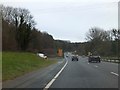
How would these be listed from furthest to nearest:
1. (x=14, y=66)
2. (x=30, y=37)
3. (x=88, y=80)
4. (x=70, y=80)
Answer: (x=30, y=37) < (x=14, y=66) < (x=70, y=80) < (x=88, y=80)

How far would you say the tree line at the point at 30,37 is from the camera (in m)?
95.0

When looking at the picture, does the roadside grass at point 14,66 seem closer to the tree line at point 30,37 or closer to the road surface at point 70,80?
the road surface at point 70,80

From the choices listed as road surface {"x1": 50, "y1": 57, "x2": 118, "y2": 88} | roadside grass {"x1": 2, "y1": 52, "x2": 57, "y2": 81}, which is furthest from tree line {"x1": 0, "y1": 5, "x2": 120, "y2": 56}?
road surface {"x1": 50, "y1": 57, "x2": 118, "y2": 88}

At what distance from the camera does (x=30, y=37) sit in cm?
11312

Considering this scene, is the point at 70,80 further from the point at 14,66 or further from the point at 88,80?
the point at 14,66

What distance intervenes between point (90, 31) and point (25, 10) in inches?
1950

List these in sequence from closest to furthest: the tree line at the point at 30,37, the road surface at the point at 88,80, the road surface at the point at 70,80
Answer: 1. the road surface at the point at 88,80
2. the road surface at the point at 70,80
3. the tree line at the point at 30,37

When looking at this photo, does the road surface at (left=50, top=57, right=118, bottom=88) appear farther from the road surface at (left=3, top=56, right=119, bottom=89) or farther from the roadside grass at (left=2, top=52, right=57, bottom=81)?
the roadside grass at (left=2, top=52, right=57, bottom=81)

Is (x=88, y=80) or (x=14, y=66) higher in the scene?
(x=14, y=66)

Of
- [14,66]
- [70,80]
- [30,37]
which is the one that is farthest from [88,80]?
[30,37]

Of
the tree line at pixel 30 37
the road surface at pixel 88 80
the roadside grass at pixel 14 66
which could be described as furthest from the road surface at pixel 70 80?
the tree line at pixel 30 37

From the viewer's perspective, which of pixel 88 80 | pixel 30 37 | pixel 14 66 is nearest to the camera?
pixel 88 80

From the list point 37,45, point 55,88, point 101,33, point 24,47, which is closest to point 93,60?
point 24,47

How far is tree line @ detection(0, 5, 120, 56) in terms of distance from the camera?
9502 cm
